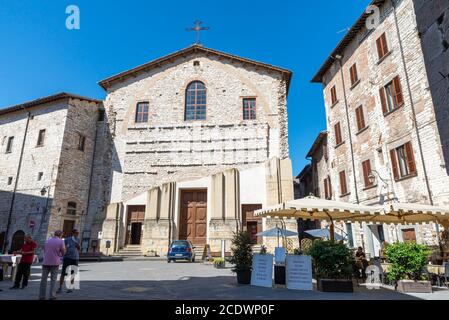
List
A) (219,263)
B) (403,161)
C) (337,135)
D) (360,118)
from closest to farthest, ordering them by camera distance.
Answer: (219,263), (403,161), (360,118), (337,135)

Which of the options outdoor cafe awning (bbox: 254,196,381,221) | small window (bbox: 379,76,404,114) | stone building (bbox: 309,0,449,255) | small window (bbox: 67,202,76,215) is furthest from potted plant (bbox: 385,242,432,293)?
small window (bbox: 67,202,76,215)

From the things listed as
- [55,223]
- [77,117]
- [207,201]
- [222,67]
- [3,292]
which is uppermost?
[222,67]

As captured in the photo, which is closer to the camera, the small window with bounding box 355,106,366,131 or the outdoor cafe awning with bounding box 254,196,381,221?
the outdoor cafe awning with bounding box 254,196,381,221

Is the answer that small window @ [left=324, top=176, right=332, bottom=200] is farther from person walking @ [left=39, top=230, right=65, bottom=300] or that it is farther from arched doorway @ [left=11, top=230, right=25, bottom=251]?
arched doorway @ [left=11, top=230, right=25, bottom=251]

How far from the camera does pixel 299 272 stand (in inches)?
295

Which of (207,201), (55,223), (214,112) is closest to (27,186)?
(55,223)

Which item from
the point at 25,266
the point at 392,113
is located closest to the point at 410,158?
the point at 392,113

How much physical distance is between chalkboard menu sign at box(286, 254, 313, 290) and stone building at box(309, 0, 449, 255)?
7.00 metres

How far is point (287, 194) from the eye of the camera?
19.3 metres

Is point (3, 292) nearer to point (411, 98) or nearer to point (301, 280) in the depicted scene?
point (301, 280)

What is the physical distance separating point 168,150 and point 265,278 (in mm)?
15296

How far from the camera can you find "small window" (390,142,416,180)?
499 inches

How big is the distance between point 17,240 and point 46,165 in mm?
5480

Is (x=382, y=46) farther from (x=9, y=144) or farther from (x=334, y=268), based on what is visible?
(x=9, y=144)
